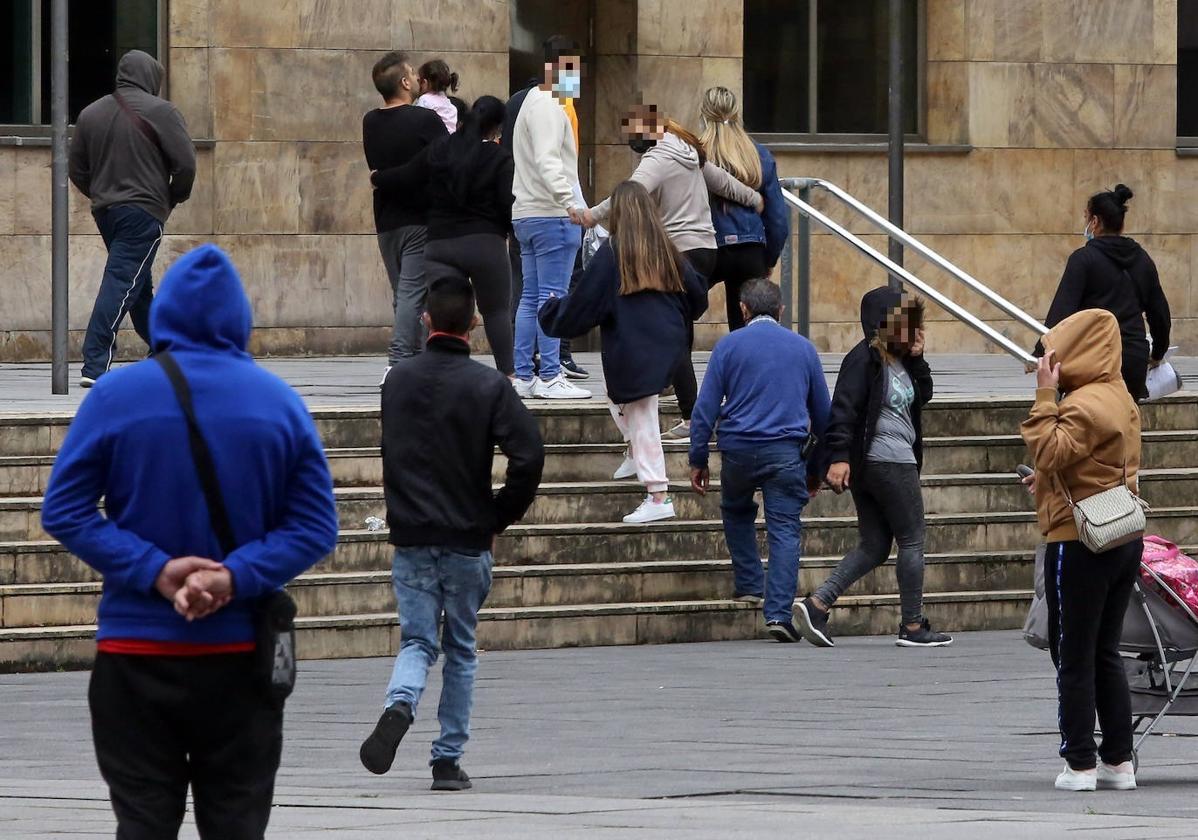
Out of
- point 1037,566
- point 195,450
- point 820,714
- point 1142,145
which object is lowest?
point 820,714

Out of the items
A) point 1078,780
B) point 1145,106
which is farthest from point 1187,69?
point 1078,780

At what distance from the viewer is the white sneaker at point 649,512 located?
482 inches

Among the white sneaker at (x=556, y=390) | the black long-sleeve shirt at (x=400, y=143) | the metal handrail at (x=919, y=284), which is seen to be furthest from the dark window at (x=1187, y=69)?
the black long-sleeve shirt at (x=400, y=143)

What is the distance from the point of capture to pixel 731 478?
11.7 m

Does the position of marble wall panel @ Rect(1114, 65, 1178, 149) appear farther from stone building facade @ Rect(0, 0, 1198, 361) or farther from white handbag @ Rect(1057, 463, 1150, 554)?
white handbag @ Rect(1057, 463, 1150, 554)

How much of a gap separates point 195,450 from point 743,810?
2691mm

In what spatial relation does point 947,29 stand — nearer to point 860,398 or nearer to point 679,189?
point 679,189

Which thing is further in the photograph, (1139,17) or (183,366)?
(1139,17)

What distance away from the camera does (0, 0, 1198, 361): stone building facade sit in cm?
1783

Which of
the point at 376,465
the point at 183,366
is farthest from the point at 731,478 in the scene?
the point at 183,366

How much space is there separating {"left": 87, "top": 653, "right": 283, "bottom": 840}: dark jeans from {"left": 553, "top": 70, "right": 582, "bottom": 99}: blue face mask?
8.83 meters

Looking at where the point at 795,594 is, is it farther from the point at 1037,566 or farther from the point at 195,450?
the point at 195,450

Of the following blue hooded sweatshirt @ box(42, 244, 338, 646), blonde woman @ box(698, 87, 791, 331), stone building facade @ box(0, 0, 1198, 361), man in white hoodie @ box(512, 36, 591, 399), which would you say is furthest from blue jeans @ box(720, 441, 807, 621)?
blue hooded sweatshirt @ box(42, 244, 338, 646)

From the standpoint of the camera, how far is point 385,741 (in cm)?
747
